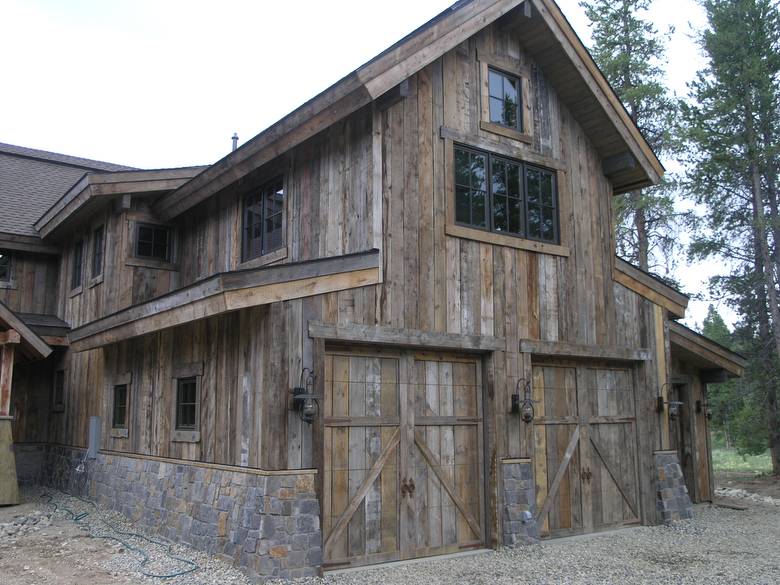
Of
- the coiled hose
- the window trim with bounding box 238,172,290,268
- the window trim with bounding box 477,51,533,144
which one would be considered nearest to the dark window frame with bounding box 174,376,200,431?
the coiled hose

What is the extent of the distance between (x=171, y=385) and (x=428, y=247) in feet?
12.9

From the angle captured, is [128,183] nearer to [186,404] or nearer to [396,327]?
[186,404]

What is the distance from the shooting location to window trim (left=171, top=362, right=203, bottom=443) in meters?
8.95

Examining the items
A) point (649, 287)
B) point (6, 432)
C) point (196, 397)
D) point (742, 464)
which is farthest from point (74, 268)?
point (742, 464)

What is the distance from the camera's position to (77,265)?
14414 millimetres

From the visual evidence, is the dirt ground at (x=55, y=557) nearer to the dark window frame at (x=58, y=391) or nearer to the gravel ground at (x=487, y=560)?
the gravel ground at (x=487, y=560)

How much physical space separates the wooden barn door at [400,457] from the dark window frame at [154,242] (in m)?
5.86

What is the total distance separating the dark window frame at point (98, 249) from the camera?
42.7 feet

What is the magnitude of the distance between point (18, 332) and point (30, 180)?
7198mm

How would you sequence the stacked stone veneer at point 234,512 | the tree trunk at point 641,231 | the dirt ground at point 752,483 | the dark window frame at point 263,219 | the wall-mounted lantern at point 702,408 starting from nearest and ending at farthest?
the stacked stone veneer at point 234,512 < the dark window frame at point 263,219 < the wall-mounted lantern at point 702,408 < the dirt ground at point 752,483 < the tree trunk at point 641,231

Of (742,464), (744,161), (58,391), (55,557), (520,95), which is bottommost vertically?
(742,464)

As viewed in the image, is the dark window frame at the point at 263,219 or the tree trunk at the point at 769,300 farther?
the tree trunk at the point at 769,300

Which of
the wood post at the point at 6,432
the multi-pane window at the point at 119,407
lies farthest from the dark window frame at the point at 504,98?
the wood post at the point at 6,432

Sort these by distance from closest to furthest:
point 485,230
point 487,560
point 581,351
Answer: point 487,560 < point 485,230 < point 581,351
